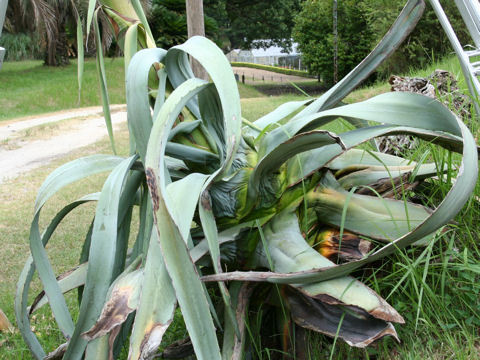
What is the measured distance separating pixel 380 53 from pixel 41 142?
348 inches

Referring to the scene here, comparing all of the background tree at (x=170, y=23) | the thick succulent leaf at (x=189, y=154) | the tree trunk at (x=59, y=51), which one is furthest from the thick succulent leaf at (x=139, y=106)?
the background tree at (x=170, y=23)

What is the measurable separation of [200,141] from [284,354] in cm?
75

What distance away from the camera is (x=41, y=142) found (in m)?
9.47

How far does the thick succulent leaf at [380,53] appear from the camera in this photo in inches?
61.8

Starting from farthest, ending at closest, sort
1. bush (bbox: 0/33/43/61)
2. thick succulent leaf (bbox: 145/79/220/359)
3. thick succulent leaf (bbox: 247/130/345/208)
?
bush (bbox: 0/33/43/61) → thick succulent leaf (bbox: 247/130/345/208) → thick succulent leaf (bbox: 145/79/220/359)

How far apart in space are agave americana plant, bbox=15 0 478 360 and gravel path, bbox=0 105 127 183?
5.56 metres

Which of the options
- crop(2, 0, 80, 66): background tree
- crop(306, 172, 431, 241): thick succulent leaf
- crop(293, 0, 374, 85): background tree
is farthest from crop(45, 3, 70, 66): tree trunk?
crop(306, 172, 431, 241): thick succulent leaf

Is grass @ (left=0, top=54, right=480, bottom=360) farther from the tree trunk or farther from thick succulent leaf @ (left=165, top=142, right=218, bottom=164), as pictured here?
the tree trunk

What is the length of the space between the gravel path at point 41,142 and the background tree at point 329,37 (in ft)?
25.4

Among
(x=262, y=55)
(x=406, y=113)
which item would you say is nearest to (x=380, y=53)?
(x=406, y=113)

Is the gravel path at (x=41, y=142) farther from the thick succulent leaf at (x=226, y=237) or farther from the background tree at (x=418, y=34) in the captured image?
the background tree at (x=418, y=34)

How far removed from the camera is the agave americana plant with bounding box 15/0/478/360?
3.86 feet

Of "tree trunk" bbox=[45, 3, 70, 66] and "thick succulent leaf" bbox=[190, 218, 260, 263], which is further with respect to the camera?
"tree trunk" bbox=[45, 3, 70, 66]

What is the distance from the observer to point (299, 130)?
5.03ft
